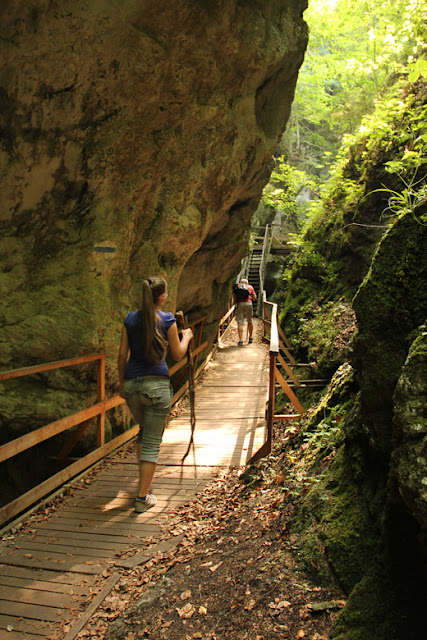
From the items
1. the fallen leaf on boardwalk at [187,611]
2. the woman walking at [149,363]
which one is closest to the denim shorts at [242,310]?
the woman walking at [149,363]

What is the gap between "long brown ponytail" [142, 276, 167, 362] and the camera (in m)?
3.81

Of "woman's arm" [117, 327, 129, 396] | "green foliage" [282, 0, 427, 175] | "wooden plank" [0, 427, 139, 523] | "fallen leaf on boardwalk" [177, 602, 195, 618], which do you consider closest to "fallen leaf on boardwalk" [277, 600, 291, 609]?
"fallen leaf on boardwalk" [177, 602, 195, 618]

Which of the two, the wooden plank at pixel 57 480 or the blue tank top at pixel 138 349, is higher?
the blue tank top at pixel 138 349

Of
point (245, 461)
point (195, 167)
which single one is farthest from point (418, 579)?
point (195, 167)

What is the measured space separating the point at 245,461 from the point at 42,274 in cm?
351

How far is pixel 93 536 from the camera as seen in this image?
12.4 feet

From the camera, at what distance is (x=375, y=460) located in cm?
274

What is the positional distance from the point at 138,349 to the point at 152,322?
315mm

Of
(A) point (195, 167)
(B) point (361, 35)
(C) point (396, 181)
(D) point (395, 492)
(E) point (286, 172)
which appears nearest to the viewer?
(D) point (395, 492)

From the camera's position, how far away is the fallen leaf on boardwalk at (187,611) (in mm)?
2664

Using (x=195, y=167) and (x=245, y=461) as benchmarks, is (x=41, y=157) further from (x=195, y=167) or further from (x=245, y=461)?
(x=245, y=461)

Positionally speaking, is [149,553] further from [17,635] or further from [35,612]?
[17,635]

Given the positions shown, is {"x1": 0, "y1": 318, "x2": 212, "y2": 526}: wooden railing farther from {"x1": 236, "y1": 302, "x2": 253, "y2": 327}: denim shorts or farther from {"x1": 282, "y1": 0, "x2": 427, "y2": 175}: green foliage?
{"x1": 236, "y1": 302, "x2": 253, "y2": 327}: denim shorts

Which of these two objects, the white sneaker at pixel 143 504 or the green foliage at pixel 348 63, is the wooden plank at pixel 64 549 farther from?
the green foliage at pixel 348 63
